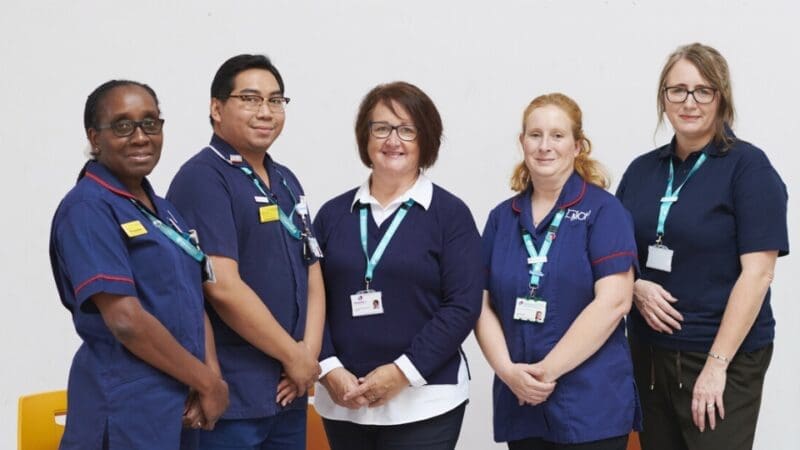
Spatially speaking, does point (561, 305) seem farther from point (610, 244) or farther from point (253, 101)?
point (253, 101)

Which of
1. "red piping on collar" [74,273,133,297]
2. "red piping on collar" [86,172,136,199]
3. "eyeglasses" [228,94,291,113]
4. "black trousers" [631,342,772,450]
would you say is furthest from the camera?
"black trousers" [631,342,772,450]

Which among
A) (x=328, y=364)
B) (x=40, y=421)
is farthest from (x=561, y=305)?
(x=40, y=421)

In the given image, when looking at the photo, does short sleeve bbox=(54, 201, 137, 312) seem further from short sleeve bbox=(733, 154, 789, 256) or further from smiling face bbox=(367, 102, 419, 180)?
short sleeve bbox=(733, 154, 789, 256)

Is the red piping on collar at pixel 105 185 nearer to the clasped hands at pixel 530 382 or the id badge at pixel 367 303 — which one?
the id badge at pixel 367 303

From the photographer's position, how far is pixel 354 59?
3.74 m

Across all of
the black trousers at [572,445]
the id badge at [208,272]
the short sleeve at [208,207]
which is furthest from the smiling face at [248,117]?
the black trousers at [572,445]

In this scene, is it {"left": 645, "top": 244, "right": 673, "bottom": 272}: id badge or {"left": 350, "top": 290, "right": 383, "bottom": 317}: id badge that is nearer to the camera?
{"left": 350, "top": 290, "right": 383, "bottom": 317}: id badge

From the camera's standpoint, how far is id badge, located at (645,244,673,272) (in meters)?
2.52

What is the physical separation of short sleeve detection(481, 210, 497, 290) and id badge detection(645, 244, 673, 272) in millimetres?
492

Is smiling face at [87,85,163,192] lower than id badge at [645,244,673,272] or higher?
higher

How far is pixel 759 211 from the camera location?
7.93 ft

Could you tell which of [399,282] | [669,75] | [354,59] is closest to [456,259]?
[399,282]

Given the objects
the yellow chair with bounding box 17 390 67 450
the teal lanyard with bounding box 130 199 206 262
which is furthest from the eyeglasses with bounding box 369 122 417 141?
the yellow chair with bounding box 17 390 67 450

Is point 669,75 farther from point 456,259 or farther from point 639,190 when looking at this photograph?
point 456,259
